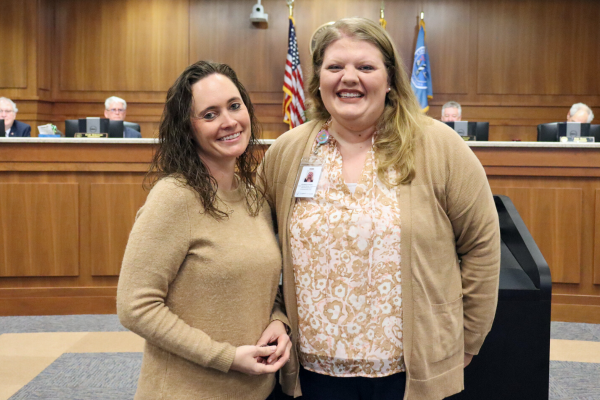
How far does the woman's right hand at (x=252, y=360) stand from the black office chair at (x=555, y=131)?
405 centimetres

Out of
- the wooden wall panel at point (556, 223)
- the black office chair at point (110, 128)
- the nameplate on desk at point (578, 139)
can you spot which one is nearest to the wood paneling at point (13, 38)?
the black office chair at point (110, 128)

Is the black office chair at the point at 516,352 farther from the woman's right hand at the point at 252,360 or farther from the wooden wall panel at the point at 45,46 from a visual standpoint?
the wooden wall panel at the point at 45,46

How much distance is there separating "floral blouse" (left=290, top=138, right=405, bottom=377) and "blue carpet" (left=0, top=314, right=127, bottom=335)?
266 centimetres

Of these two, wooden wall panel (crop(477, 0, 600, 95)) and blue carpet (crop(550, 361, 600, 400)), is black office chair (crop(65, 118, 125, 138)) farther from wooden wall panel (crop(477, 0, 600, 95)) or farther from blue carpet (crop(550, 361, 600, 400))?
wooden wall panel (crop(477, 0, 600, 95))

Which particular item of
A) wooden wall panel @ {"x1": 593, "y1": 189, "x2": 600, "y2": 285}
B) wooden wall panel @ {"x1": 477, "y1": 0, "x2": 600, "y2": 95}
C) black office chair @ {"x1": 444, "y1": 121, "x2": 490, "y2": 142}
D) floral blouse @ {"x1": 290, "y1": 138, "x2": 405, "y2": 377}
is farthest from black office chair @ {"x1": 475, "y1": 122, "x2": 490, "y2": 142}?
floral blouse @ {"x1": 290, "y1": 138, "x2": 405, "y2": 377}

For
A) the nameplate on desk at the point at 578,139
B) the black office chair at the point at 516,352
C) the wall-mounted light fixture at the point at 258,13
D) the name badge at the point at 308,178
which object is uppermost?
the wall-mounted light fixture at the point at 258,13

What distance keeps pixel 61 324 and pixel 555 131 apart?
409cm

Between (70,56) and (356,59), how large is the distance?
6.48m

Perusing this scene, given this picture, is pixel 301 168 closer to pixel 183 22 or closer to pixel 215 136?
pixel 215 136

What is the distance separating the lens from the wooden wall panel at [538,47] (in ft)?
22.0

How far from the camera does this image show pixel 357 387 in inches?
53.9

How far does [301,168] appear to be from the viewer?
1467 millimetres

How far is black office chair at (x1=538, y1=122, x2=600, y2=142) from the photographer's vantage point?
457 centimetres

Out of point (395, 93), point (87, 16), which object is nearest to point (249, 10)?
point (87, 16)
